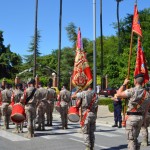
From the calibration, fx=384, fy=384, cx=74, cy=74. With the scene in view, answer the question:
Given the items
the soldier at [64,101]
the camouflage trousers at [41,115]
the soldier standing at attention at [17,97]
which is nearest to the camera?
the soldier standing at attention at [17,97]

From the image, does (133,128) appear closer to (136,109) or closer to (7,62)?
(136,109)

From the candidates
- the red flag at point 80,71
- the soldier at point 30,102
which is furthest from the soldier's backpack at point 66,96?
the soldier at point 30,102

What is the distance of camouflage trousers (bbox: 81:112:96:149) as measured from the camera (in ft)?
32.9

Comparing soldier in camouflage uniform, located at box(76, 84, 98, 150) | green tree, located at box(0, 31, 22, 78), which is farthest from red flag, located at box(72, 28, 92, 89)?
green tree, located at box(0, 31, 22, 78)

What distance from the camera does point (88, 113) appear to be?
10.2m

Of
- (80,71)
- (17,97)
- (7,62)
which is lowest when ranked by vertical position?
(17,97)

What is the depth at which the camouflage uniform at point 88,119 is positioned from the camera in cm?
1002

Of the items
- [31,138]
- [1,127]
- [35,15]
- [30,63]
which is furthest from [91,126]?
[30,63]

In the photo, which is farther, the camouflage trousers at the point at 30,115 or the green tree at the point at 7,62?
the green tree at the point at 7,62

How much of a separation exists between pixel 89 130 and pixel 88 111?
0.50 meters

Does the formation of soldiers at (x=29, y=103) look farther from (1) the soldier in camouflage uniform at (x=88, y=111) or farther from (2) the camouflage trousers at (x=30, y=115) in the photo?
(1) the soldier in camouflage uniform at (x=88, y=111)

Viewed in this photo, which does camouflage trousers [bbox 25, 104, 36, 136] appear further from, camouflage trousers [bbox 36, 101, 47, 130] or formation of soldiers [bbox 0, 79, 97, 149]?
camouflage trousers [bbox 36, 101, 47, 130]

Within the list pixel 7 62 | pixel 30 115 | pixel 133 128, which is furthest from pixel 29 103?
pixel 7 62

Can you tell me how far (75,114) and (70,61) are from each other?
56.3 metres
